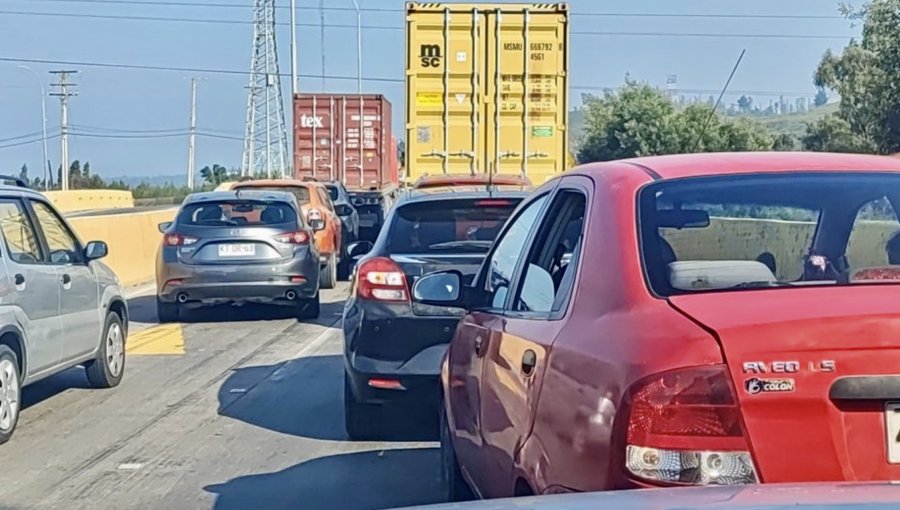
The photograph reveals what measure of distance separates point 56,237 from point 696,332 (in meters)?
7.73

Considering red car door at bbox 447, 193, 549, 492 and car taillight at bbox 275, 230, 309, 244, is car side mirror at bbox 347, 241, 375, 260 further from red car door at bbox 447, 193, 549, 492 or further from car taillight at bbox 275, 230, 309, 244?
car taillight at bbox 275, 230, 309, 244

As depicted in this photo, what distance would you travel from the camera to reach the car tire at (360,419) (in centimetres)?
837

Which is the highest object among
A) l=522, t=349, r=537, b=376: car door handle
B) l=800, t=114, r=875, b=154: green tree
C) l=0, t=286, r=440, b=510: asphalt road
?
l=800, t=114, r=875, b=154: green tree

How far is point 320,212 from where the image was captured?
1973 cm

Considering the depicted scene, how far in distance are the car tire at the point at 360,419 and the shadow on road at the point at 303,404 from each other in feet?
0.28

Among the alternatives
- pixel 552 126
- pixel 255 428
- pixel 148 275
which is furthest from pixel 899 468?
pixel 148 275

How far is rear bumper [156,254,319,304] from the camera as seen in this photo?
14.8m

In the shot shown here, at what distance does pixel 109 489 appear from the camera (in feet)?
23.7

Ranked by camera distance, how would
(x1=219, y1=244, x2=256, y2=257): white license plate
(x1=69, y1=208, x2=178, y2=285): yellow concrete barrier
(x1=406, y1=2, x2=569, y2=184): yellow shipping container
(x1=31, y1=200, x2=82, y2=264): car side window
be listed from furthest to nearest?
(x1=69, y1=208, x2=178, y2=285): yellow concrete barrier → (x1=406, y1=2, x2=569, y2=184): yellow shipping container → (x1=219, y1=244, x2=256, y2=257): white license plate → (x1=31, y1=200, x2=82, y2=264): car side window

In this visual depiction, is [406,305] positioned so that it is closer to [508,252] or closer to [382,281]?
[382,281]

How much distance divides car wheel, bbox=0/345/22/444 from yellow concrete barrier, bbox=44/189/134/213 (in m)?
44.4

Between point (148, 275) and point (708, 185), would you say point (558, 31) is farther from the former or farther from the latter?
point (708, 185)

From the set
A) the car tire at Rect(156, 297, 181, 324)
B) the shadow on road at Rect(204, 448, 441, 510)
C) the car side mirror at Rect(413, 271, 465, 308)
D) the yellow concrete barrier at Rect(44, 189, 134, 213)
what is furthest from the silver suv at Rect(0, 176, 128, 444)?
the yellow concrete barrier at Rect(44, 189, 134, 213)

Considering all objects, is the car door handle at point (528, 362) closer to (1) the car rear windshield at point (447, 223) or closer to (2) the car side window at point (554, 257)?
(2) the car side window at point (554, 257)
